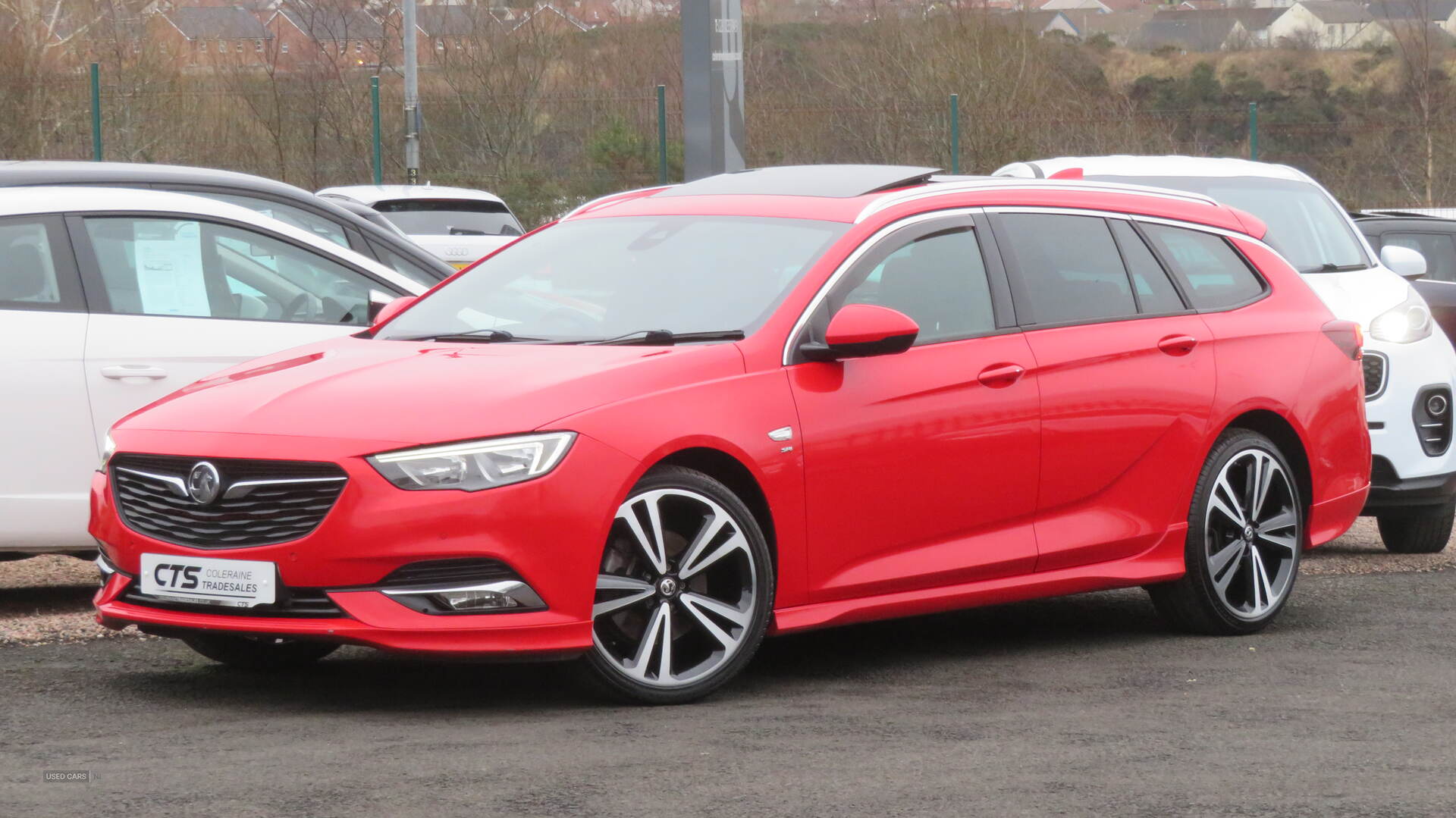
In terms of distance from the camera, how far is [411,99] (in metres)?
28.2

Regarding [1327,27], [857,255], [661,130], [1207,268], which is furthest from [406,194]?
[1327,27]

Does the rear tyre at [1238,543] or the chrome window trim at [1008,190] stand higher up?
the chrome window trim at [1008,190]

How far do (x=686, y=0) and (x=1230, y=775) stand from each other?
26.8 ft

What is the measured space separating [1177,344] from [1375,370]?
2387mm

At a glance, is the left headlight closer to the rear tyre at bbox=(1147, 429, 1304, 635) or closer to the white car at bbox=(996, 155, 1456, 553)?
the rear tyre at bbox=(1147, 429, 1304, 635)

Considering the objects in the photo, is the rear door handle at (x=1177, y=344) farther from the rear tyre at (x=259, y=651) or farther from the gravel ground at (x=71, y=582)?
the rear tyre at (x=259, y=651)

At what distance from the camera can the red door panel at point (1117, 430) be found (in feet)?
21.7

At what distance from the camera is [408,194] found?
1859 centimetres

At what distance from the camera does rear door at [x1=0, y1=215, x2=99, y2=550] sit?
7.09 metres

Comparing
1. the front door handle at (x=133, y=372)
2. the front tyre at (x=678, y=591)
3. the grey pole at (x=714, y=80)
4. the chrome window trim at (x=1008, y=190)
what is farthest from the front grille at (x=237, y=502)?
the grey pole at (x=714, y=80)

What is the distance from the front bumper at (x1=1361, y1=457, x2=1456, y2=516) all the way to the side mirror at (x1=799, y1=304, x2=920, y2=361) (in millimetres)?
3726

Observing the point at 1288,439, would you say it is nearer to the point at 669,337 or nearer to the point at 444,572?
the point at 669,337

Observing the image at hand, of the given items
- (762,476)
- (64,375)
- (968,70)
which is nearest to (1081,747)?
(762,476)

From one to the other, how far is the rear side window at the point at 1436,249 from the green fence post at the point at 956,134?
11.2 metres
